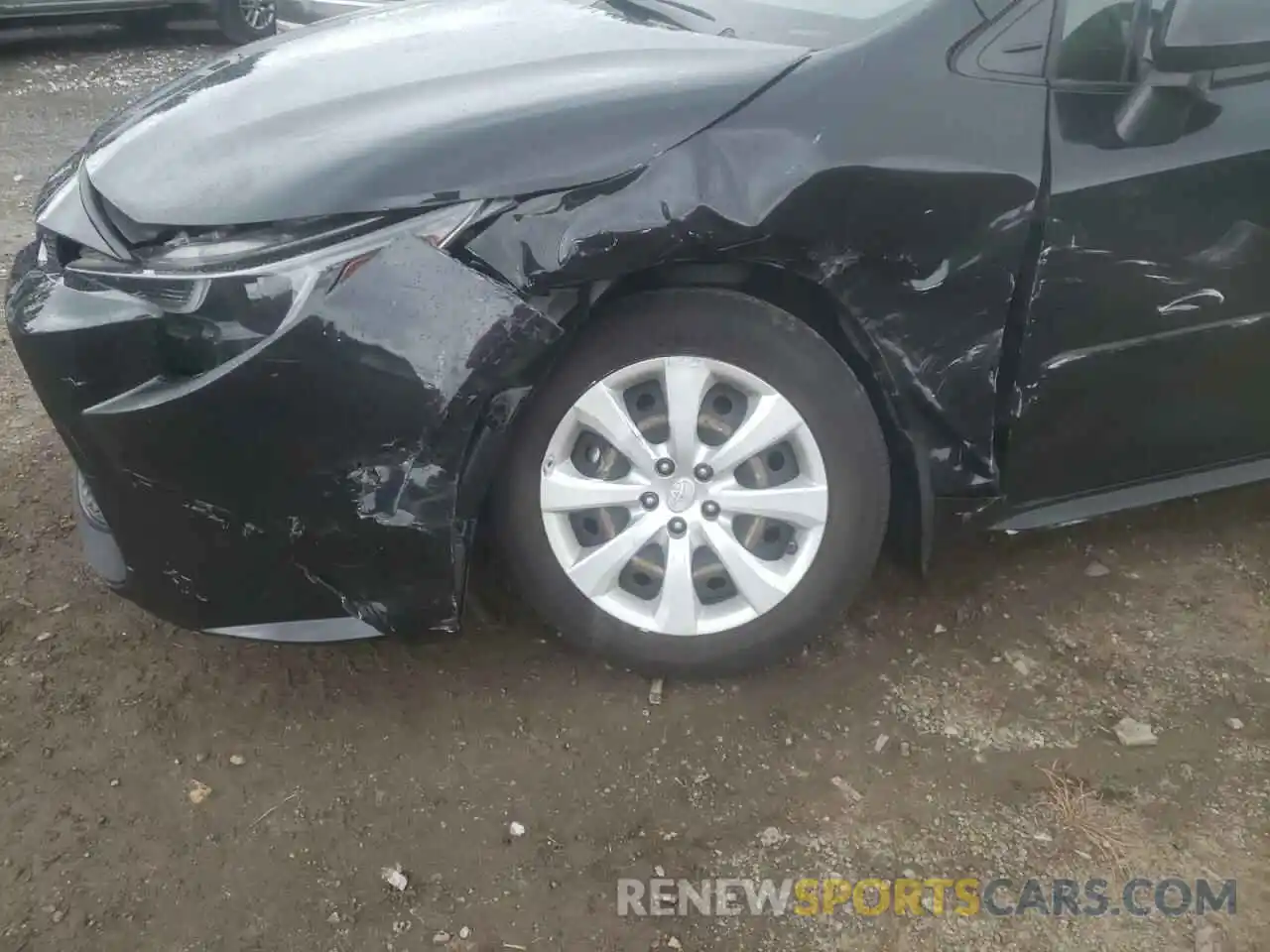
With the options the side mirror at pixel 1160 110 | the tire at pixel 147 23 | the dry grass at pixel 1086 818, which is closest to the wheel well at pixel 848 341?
the dry grass at pixel 1086 818

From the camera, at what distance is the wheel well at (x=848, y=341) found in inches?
80.0

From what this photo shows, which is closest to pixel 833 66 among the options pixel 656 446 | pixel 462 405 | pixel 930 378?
pixel 930 378

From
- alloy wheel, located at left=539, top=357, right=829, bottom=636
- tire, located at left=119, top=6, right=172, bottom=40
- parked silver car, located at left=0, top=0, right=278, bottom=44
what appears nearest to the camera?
alloy wheel, located at left=539, top=357, right=829, bottom=636

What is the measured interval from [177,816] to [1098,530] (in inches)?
89.9

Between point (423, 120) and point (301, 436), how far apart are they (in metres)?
0.61

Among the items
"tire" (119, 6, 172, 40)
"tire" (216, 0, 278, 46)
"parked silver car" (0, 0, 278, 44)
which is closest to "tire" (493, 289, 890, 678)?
"parked silver car" (0, 0, 278, 44)

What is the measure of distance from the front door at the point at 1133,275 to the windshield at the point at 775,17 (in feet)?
1.25

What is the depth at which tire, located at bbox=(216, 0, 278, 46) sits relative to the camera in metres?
7.55

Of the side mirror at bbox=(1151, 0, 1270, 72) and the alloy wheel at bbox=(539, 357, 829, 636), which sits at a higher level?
the side mirror at bbox=(1151, 0, 1270, 72)

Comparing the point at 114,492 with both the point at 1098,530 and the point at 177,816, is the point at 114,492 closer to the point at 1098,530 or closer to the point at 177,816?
the point at 177,816

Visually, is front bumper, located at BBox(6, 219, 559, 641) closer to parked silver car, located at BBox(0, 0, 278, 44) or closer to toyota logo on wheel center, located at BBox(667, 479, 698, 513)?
toyota logo on wheel center, located at BBox(667, 479, 698, 513)

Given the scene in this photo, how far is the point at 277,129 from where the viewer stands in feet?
6.79

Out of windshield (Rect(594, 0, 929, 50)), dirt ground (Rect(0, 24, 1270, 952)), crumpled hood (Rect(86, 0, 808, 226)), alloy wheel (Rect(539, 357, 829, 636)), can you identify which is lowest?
dirt ground (Rect(0, 24, 1270, 952))

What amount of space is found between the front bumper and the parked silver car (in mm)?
5927
